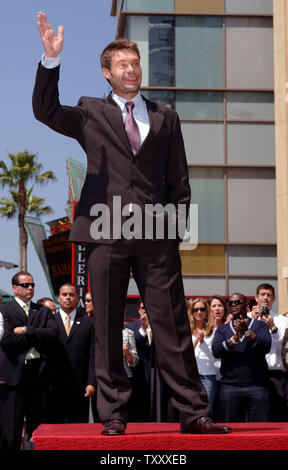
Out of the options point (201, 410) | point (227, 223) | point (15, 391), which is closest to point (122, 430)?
point (201, 410)

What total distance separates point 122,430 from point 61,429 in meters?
0.51

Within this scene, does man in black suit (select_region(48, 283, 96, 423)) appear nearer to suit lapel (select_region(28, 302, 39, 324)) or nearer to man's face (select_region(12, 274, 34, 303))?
suit lapel (select_region(28, 302, 39, 324))

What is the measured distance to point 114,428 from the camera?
14.4 ft

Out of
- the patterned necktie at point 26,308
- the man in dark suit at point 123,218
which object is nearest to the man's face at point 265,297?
the patterned necktie at point 26,308

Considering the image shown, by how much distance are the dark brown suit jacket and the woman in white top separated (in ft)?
15.1

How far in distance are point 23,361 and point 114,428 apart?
419cm

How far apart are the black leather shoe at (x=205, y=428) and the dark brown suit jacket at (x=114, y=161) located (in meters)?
1.17

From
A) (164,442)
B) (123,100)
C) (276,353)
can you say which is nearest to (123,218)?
(123,100)

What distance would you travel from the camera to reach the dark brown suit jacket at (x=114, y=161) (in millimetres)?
4711

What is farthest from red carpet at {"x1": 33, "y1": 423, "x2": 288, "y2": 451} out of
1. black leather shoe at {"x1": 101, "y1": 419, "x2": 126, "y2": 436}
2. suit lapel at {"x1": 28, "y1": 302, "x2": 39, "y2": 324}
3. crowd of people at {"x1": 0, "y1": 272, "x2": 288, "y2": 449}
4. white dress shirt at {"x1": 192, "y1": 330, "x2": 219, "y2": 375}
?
white dress shirt at {"x1": 192, "y1": 330, "x2": 219, "y2": 375}

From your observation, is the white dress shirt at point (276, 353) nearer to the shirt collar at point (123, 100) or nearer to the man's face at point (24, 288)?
the man's face at point (24, 288)

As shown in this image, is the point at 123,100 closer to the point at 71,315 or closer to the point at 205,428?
the point at 205,428

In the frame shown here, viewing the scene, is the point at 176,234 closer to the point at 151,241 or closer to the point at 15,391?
the point at 151,241

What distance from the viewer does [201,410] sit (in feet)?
14.9
